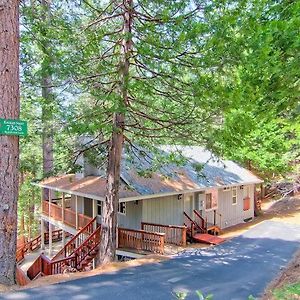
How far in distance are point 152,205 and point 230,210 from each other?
6868 millimetres

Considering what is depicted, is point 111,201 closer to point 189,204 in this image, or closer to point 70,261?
point 70,261

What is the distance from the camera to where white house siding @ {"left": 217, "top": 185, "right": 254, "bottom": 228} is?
738 inches

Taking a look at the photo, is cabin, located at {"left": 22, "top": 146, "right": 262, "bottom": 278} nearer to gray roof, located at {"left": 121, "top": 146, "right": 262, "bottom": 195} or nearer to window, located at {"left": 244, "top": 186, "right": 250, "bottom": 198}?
gray roof, located at {"left": 121, "top": 146, "right": 262, "bottom": 195}

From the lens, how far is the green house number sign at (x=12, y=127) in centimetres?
648

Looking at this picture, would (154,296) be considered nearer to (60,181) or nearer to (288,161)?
(60,181)

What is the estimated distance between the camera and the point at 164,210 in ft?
49.5

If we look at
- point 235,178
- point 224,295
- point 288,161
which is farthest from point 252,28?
point 288,161

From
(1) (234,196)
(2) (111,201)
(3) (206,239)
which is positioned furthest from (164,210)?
(1) (234,196)

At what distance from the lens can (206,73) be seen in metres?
9.17

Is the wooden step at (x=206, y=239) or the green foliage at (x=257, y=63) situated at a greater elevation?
the green foliage at (x=257, y=63)

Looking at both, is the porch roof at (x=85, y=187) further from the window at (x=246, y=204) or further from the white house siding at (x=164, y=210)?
the window at (x=246, y=204)

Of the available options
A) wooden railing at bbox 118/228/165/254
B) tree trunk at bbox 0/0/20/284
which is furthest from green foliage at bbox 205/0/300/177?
tree trunk at bbox 0/0/20/284

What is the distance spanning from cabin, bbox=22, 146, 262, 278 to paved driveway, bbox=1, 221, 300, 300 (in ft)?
6.30

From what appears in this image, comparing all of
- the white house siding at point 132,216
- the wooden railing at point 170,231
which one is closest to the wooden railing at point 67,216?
the white house siding at point 132,216
